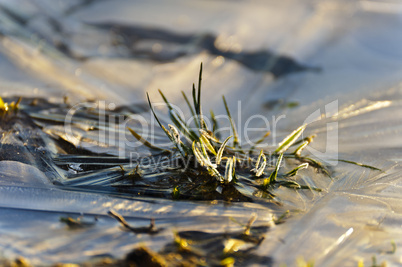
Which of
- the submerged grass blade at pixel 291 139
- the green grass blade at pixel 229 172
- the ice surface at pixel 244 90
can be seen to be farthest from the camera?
the submerged grass blade at pixel 291 139

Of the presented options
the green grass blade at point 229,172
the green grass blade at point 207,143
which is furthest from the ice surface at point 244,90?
the green grass blade at point 207,143

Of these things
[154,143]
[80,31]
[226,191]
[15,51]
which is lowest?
[226,191]

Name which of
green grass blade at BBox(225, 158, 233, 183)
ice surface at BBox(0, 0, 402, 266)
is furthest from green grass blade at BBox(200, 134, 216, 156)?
ice surface at BBox(0, 0, 402, 266)

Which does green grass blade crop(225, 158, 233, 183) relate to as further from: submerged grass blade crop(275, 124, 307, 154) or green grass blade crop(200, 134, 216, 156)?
submerged grass blade crop(275, 124, 307, 154)

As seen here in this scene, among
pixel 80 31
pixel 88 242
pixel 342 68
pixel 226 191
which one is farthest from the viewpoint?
pixel 80 31

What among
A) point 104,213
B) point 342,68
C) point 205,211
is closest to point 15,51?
point 104,213

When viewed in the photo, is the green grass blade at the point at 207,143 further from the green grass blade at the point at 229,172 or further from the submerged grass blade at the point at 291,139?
A: the submerged grass blade at the point at 291,139

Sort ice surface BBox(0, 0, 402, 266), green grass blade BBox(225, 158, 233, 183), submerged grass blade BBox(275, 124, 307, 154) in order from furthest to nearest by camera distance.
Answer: submerged grass blade BBox(275, 124, 307, 154), green grass blade BBox(225, 158, 233, 183), ice surface BBox(0, 0, 402, 266)

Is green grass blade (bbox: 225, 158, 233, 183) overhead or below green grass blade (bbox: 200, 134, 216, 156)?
below

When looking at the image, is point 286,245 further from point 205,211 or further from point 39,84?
point 39,84

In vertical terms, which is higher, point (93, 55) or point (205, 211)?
point (93, 55)

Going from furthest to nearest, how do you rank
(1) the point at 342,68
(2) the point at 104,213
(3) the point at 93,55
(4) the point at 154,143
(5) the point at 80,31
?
(5) the point at 80,31 → (3) the point at 93,55 → (1) the point at 342,68 → (4) the point at 154,143 → (2) the point at 104,213
